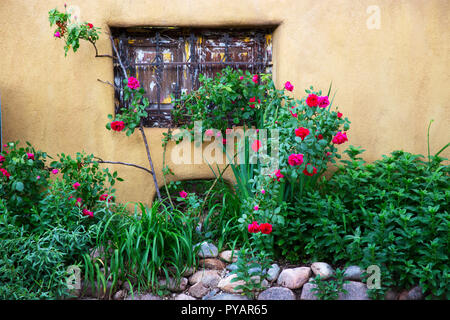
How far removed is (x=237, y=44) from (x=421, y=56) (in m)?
1.61

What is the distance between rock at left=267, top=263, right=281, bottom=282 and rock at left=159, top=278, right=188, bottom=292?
1.88 ft

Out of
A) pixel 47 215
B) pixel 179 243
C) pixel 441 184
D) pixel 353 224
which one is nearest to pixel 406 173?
pixel 441 184

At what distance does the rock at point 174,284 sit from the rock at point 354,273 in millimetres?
1072

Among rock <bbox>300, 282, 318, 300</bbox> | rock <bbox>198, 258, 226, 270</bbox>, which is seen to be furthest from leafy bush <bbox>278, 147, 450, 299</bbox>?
rock <bbox>198, 258, 226, 270</bbox>

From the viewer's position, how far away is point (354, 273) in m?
2.40

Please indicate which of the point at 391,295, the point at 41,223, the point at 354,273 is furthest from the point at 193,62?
the point at 391,295

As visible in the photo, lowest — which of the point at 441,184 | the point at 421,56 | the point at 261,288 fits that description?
the point at 261,288

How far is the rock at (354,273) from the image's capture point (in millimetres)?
2389

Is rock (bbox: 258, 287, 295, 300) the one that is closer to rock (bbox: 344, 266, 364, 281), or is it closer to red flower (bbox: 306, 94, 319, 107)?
rock (bbox: 344, 266, 364, 281)

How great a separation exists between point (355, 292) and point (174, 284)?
46.3 inches

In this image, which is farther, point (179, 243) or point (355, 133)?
point (355, 133)

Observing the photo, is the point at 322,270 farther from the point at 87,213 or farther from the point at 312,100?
the point at 87,213

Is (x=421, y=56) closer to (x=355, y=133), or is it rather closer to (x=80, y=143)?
(x=355, y=133)

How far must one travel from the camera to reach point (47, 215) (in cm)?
263
